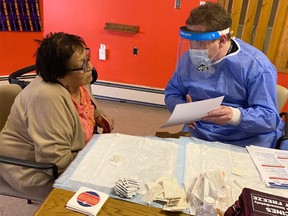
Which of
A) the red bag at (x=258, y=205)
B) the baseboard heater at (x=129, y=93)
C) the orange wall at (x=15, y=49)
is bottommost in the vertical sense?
the baseboard heater at (x=129, y=93)

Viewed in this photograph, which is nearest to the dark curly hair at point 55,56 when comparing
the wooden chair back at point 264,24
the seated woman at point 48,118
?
the seated woman at point 48,118

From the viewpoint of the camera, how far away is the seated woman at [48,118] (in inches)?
48.0

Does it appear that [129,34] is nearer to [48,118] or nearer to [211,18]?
[211,18]

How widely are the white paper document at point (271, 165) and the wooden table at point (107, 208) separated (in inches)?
16.3

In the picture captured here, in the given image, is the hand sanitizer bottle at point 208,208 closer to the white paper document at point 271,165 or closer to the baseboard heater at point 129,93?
the white paper document at point 271,165

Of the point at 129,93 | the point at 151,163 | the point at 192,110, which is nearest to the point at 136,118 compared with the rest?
the point at 129,93

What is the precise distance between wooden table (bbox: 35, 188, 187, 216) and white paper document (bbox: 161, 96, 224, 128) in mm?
471

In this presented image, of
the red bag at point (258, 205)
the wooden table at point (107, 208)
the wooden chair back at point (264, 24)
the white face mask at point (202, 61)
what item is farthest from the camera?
the wooden chair back at point (264, 24)

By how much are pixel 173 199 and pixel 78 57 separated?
2.52 feet

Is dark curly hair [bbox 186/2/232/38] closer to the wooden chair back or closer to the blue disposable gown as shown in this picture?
the blue disposable gown

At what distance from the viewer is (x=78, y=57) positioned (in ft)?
4.37

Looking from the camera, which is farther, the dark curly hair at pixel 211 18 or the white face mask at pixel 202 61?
the white face mask at pixel 202 61

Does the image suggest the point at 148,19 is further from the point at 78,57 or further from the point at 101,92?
the point at 78,57

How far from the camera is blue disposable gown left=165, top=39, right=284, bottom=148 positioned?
144cm
